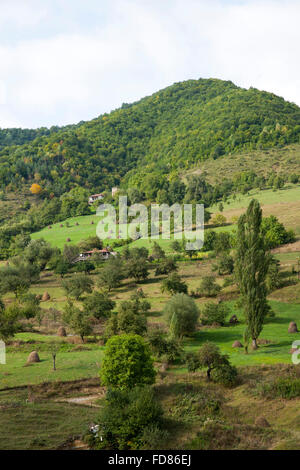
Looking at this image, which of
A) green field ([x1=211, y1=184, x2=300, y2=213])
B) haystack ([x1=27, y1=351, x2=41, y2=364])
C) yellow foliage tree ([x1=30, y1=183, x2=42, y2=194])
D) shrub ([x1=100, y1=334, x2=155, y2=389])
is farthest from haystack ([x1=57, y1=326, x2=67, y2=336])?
yellow foliage tree ([x1=30, y1=183, x2=42, y2=194])

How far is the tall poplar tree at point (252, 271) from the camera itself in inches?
1597

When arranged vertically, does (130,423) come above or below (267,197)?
below

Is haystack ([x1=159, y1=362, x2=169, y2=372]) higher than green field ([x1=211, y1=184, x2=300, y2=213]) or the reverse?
the reverse

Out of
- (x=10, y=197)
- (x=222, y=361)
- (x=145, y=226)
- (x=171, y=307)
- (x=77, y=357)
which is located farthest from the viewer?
(x=10, y=197)

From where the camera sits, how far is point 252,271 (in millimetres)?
41312

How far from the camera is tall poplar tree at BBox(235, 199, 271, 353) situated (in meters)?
40.6

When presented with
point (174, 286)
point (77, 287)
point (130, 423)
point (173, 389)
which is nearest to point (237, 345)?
point (173, 389)

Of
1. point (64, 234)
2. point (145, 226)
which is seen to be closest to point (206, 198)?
point (145, 226)

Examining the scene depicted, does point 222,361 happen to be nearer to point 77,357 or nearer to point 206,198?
point 77,357

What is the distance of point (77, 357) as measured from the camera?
42.6m

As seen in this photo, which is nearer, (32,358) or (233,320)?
(32,358)

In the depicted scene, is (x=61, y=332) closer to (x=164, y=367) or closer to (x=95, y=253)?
(x=164, y=367)

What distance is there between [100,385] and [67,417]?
7.04 m

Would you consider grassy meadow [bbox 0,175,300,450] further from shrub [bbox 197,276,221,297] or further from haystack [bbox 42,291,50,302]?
haystack [bbox 42,291,50,302]
